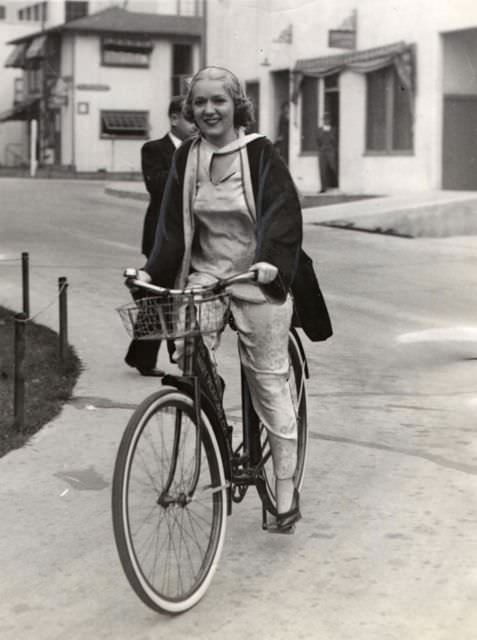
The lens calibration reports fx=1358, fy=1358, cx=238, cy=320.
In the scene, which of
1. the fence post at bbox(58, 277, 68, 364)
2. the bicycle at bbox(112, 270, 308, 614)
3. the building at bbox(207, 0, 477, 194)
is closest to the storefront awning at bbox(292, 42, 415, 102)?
the building at bbox(207, 0, 477, 194)

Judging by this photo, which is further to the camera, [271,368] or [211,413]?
[271,368]

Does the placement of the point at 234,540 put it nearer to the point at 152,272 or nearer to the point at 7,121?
the point at 152,272

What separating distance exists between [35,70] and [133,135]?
8043 millimetres

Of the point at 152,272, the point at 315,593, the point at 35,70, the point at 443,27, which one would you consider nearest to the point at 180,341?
the point at 152,272

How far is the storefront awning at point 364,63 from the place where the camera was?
27.5 metres

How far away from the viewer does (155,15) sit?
60.0 m

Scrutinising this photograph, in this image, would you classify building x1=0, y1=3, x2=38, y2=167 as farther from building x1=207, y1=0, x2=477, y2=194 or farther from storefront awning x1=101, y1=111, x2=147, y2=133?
building x1=207, y1=0, x2=477, y2=194

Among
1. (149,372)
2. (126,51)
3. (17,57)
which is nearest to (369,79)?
(149,372)

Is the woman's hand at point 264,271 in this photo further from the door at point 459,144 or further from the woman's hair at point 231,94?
the door at point 459,144

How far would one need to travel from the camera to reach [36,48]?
60.2m

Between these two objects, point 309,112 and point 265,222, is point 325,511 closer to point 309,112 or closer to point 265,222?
point 265,222

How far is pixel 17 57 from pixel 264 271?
6239 centimetres

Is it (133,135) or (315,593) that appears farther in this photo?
(133,135)

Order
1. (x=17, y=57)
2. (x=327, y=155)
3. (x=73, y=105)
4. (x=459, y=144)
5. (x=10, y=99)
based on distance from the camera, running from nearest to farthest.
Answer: (x=459, y=144) → (x=327, y=155) → (x=73, y=105) → (x=17, y=57) → (x=10, y=99)
